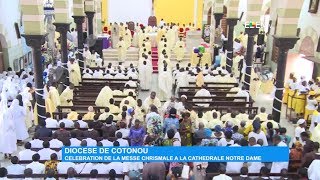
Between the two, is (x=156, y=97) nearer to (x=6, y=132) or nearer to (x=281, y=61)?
(x=281, y=61)

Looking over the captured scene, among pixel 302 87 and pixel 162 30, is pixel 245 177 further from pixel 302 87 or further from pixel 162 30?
pixel 162 30

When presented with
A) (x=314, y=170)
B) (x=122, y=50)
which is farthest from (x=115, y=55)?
(x=314, y=170)

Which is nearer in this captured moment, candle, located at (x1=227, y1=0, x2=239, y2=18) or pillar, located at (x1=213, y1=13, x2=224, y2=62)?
candle, located at (x1=227, y1=0, x2=239, y2=18)

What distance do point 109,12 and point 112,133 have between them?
2109 cm

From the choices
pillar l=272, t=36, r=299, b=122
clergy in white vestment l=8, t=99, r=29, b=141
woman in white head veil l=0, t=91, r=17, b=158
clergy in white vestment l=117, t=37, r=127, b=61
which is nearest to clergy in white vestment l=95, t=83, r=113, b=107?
clergy in white vestment l=8, t=99, r=29, b=141

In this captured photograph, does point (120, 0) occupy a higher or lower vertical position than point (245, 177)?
higher

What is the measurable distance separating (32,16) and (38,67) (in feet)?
5.21

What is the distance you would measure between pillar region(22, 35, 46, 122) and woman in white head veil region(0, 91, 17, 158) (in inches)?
54.4

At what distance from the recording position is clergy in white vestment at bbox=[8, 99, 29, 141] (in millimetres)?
11898

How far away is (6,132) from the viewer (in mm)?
11422

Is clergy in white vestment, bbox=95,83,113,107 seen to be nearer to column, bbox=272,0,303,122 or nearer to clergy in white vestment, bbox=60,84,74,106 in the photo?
clergy in white vestment, bbox=60,84,74,106

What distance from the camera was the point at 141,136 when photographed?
32.8 ft

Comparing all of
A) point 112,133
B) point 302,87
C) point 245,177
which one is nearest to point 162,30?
point 302,87

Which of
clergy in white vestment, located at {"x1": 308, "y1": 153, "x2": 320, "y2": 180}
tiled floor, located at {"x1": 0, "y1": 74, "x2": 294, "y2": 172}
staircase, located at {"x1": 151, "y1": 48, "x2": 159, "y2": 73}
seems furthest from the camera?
staircase, located at {"x1": 151, "y1": 48, "x2": 159, "y2": 73}
